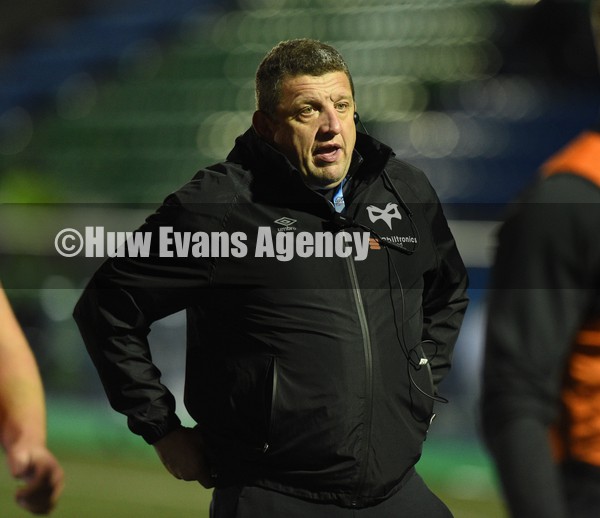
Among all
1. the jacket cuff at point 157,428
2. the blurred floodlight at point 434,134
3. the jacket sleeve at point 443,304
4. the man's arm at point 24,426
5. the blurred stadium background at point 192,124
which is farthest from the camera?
the blurred floodlight at point 434,134

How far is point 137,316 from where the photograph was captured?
2.72m

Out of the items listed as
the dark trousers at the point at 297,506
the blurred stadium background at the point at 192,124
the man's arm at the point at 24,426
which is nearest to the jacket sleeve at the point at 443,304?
the dark trousers at the point at 297,506

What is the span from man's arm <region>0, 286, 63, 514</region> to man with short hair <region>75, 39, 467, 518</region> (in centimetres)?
24

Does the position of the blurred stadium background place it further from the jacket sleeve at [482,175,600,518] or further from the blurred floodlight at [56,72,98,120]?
the jacket sleeve at [482,175,600,518]

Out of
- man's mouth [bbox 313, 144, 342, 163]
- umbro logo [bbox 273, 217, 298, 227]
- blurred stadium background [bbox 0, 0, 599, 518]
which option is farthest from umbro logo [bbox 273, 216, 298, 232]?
blurred stadium background [bbox 0, 0, 599, 518]

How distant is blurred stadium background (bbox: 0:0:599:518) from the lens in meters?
6.49

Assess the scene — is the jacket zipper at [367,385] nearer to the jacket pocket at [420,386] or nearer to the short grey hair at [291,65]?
the jacket pocket at [420,386]

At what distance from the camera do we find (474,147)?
29.1 feet

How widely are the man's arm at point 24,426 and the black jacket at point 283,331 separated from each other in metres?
0.24

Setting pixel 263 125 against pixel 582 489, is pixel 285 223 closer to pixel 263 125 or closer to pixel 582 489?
pixel 263 125

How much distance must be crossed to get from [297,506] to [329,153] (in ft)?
2.61

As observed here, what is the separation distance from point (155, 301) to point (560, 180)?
1322 millimetres

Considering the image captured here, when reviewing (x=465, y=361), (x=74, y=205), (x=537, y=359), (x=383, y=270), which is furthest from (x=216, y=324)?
(x=74, y=205)

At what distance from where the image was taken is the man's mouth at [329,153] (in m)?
2.69
